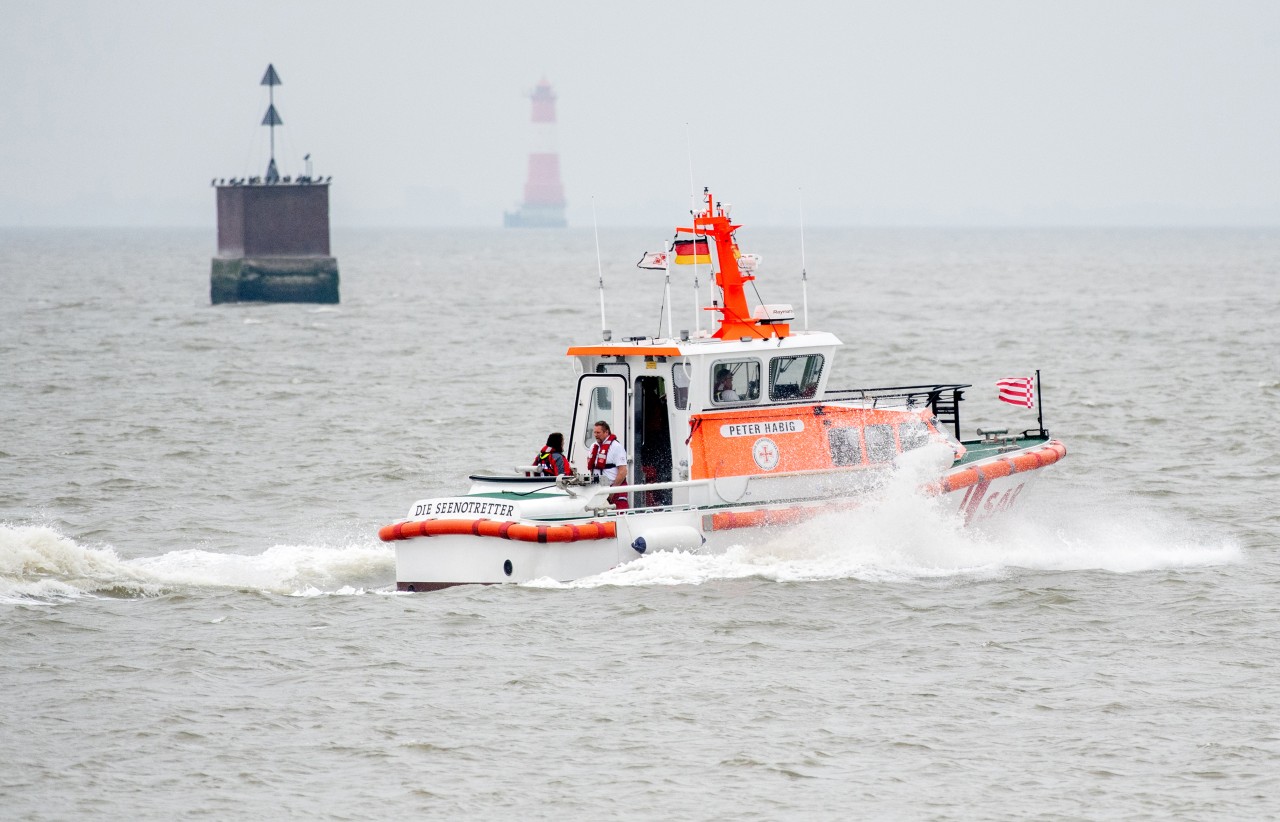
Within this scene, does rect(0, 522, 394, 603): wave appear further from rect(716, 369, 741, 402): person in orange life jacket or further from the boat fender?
rect(716, 369, 741, 402): person in orange life jacket

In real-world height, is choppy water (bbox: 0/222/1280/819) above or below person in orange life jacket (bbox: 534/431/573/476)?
below

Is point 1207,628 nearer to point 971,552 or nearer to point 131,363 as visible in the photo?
point 971,552

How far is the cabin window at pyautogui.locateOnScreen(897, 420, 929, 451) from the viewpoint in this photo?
16625 mm

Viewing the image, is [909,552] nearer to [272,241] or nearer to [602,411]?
[602,411]

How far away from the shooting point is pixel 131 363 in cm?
4228

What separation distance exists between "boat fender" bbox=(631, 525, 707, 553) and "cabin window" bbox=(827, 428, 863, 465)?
1.61m

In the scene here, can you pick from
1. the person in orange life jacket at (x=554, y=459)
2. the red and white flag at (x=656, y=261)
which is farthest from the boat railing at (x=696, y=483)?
the red and white flag at (x=656, y=261)

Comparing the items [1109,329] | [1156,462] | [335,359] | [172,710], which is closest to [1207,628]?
[172,710]

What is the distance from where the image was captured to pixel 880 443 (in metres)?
16.5

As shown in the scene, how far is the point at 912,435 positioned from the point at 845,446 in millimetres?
750

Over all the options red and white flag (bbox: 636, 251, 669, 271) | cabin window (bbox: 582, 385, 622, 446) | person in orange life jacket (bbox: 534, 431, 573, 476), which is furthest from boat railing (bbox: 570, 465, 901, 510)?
red and white flag (bbox: 636, 251, 669, 271)

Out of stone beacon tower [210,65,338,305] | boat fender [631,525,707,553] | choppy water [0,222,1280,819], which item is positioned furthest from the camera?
stone beacon tower [210,65,338,305]

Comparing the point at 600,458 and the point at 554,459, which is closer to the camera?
the point at 600,458

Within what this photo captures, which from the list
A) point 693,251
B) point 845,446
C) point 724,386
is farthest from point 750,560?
point 693,251
